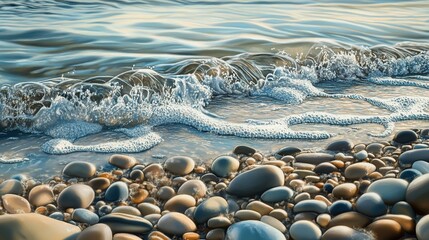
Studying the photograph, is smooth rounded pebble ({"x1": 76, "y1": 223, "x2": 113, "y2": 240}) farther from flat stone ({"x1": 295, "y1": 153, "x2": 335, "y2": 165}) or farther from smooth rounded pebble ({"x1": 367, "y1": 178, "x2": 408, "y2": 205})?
flat stone ({"x1": 295, "y1": 153, "x2": 335, "y2": 165})

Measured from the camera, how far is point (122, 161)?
9.41 ft

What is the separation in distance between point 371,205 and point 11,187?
1.62m

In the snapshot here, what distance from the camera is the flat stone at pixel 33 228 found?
6.26 ft

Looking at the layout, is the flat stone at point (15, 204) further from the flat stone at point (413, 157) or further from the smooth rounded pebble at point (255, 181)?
the flat stone at point (413, 157)

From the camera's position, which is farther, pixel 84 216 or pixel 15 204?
pixel 15 204

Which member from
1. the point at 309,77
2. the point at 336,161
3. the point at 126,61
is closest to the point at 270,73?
the point at 309,77

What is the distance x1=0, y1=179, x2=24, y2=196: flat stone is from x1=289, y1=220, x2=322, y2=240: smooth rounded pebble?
4.21ft

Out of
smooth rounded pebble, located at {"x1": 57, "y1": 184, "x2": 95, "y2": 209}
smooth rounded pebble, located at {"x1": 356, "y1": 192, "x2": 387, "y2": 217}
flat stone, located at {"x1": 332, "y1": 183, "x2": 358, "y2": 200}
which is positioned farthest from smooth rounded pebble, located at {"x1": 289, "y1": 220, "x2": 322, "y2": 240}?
smooth rounded pebble, located at {"x1": 57, "y1": 184, "x2": 95, "y2": 209}

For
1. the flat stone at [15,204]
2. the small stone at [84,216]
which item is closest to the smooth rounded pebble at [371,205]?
the small stone at [84,216]

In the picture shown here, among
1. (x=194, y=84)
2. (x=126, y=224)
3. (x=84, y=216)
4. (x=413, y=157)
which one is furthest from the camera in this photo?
(x=194, y=84)

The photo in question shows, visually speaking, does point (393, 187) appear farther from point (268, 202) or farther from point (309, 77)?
point (309, 77)

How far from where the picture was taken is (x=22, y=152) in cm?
314

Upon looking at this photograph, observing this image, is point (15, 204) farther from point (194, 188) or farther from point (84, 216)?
point (194, 188)

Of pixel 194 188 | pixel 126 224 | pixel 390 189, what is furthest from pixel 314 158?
pixel 126 224
